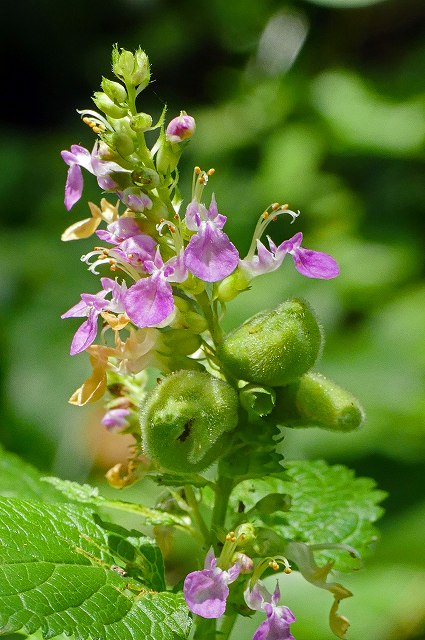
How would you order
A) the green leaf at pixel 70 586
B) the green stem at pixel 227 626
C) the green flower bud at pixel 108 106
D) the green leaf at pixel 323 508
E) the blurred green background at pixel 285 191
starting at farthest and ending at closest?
the blurred green background at pixel 285 191, the green leaf at pixel 323 508, the green stem at pixel 227 626, the green flower bud at pixel 108 106, the green leaf at pixel 70 586

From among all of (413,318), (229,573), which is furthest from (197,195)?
(413,318)

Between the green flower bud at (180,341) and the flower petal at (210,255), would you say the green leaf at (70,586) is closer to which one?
the green flower bud at (180,341)

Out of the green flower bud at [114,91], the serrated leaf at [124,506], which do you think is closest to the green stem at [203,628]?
the serrated leaf at [124,506]

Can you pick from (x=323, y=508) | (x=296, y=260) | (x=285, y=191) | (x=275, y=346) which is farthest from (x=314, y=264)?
(x=285, y=191)

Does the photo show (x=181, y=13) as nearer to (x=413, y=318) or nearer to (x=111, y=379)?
(x=413, y=318)

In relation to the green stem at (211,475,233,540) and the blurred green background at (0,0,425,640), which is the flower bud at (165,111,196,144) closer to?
the green stem at (211,475,233,540)

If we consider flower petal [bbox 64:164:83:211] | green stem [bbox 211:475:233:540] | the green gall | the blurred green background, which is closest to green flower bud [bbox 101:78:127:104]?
flower petal [bbox 64:164:83:211]
